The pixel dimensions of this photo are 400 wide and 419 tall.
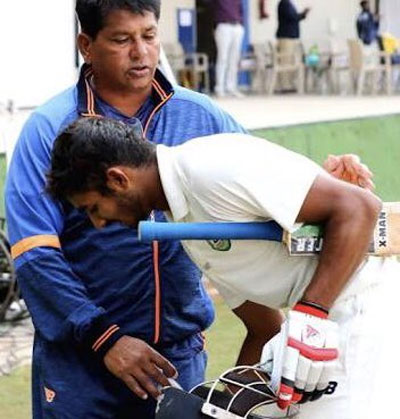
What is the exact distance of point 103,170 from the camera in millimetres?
2865

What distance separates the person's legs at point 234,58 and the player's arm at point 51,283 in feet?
65.9

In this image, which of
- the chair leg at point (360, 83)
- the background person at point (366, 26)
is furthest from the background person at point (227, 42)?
the background person at point (366, 26)

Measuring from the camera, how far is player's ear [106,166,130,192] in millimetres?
2865

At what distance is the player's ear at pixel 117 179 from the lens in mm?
2865

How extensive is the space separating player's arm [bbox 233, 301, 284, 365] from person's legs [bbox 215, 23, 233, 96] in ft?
65.9

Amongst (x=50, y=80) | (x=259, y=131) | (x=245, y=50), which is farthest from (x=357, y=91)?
(x=259, y=131)

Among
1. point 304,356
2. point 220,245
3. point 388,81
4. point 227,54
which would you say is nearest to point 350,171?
point 220,245

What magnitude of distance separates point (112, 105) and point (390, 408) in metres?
1.20

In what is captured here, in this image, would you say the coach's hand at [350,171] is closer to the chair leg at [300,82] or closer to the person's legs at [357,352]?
the person's legs at [357,352]

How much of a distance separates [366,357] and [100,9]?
1216 mm

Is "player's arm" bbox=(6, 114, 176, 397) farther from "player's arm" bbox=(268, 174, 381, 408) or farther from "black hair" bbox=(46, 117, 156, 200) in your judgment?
"player's arm" bbox=(268, 174, 381, 408)

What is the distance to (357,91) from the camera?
24.6 m

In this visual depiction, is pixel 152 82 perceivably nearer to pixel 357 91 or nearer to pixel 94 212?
pixel 94 212

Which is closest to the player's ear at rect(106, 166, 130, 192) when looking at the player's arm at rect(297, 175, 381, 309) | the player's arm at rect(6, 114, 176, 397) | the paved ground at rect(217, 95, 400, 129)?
the player's arm at rect(297, 175, 381, 309)
